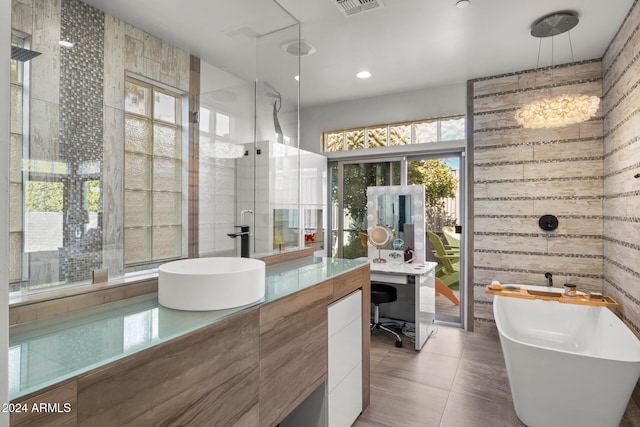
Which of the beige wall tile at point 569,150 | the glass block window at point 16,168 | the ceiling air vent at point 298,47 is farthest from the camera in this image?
the beige wall tile at point 569,150

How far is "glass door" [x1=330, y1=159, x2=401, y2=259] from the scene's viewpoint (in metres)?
4.56

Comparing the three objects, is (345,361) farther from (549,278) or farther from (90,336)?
(549,278)

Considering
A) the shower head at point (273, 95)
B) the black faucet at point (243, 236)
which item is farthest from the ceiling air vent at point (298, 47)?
the black faucet at point (243, 236)

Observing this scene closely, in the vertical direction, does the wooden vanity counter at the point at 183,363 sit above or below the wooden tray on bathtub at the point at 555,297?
above

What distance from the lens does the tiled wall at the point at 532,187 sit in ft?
11.2

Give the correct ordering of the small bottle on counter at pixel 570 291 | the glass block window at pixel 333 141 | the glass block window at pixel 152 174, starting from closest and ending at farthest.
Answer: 1. the glass block window at pixel 152 174
2. the small bottle on counter at pixel 570 291
3. the glass block window at pixel 333 141

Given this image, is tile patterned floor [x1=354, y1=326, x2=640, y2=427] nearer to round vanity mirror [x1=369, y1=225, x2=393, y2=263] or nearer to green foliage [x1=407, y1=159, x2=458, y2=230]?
round vanity mirror [x1=369, y1=225, x2=393, y2=263]

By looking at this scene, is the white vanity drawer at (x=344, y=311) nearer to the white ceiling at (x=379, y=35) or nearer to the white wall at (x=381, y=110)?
the white ceiling at (x=379, y=35)

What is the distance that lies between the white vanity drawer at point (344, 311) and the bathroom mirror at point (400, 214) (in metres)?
2.01

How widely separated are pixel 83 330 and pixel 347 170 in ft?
13.2

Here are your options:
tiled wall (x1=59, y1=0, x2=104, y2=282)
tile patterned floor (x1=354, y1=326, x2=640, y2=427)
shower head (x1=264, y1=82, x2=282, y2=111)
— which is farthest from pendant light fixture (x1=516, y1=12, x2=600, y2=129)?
tiled wall (x1=59, y1=0, x2=104, y2=282)

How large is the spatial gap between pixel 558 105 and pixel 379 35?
4.93ft

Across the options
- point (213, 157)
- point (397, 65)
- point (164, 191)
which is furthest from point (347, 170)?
point (164, 191)

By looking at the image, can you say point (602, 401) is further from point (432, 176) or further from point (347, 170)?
point (347, 170)
